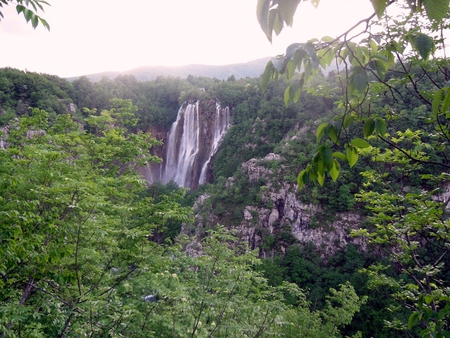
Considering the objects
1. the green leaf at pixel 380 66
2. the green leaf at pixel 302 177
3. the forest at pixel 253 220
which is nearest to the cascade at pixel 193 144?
the forest at pixel 253 220

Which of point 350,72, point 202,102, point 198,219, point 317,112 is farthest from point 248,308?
point 202,102

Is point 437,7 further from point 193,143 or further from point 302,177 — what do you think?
point 193,143

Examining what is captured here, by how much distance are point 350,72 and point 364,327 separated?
18641 millimetres

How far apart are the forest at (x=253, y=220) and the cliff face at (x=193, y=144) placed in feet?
37.3

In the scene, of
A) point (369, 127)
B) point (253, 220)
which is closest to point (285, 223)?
point (253, 220)

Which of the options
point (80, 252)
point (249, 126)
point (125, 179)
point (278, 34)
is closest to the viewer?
point (278, 34)

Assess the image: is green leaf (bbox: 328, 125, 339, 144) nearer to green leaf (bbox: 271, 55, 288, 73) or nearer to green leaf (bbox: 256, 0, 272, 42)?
green leaf (bbox: 271, 55, 288, 73)

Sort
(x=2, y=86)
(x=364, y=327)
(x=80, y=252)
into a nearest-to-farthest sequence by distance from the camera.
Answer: (x=80, y=252) → (x=364, y=327) → (x=2, y=86)

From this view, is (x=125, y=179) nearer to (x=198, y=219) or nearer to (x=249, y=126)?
(x=198, y=219)

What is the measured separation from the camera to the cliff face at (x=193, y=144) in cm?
4047

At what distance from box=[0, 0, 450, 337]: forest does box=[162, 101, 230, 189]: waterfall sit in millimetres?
11307

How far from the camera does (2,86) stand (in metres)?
35.4

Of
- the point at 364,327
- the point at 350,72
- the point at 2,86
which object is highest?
the point at 2,86

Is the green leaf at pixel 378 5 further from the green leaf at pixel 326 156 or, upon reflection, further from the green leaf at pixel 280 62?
the green leaf at pixel 326 156
